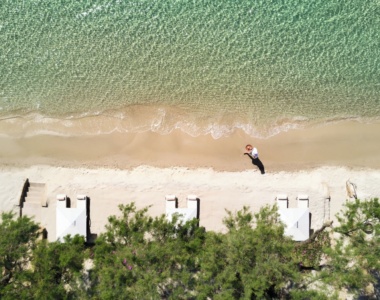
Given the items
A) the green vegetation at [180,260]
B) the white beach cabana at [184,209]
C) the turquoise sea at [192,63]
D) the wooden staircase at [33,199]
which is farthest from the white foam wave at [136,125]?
the green vegetation at [180,260]

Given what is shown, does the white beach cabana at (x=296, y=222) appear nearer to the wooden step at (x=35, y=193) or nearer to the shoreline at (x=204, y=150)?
the shoreline at (x=204, y=150)

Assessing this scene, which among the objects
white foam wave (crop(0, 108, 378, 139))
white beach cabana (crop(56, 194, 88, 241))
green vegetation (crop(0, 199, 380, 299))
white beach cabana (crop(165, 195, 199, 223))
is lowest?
green vegetation (crop(0, 199, 380, 299))

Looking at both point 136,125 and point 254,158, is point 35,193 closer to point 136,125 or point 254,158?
point 136,125

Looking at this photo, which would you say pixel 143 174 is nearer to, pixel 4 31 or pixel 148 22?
pixel 148 22

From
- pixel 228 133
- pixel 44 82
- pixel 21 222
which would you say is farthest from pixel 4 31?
pixel 228 133

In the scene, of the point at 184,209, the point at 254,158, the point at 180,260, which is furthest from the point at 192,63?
the point at 180,260

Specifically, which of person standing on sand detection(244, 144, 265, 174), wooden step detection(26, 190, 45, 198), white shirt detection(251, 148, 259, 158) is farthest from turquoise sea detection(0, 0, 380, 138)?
wooden step detection(26, 190, 45, 198)

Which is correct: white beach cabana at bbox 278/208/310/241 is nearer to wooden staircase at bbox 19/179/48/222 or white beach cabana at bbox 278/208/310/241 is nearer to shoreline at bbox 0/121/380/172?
shoreline at bbox 0/121/380/172
